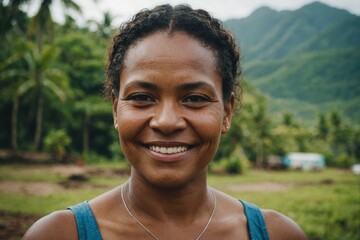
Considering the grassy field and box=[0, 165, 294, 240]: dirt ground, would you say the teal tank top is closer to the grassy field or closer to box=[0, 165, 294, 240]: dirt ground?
box=[0, 165, 294, 240]: dirt ground

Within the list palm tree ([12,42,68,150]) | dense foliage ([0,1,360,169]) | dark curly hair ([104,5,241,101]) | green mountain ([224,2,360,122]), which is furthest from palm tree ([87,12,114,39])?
dark curly hair ([104,5,241,101])

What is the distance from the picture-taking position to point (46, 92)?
21.6m

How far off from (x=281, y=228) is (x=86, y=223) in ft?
2.94

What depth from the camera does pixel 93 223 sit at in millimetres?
1452

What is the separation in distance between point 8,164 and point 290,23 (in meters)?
197

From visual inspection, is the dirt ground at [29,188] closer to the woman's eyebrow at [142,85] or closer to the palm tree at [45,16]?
the woman's eyebrow at [142,85]

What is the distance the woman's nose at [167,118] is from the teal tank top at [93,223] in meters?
0.48

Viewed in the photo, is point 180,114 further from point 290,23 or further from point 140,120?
point 290,23

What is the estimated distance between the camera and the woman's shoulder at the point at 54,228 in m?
1.34

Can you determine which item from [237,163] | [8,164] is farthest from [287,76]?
[8,164]

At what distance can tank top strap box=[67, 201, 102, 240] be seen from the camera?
Answer: 141 cm

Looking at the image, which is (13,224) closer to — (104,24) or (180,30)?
(180,30)

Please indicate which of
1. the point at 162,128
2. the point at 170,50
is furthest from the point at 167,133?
the point at 170,50

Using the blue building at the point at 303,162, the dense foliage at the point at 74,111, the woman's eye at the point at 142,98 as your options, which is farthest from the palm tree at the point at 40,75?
the blue building at the point at 303,162
